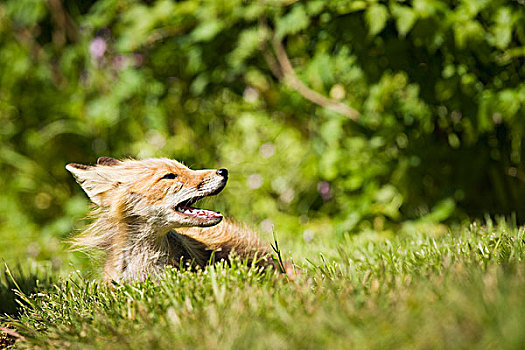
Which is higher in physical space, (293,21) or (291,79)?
(293,21)

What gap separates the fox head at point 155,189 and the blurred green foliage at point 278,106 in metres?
2.10

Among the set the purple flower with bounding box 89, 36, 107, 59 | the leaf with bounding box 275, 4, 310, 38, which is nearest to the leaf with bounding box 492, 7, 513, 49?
the leaf with bounding box 275, 4, 310, 38

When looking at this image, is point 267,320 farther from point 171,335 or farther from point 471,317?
point 471,317

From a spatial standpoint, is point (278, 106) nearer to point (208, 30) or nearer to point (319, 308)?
point (208, 30)

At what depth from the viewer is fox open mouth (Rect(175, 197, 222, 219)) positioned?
119 inches

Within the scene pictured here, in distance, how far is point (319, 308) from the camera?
87.0 inches

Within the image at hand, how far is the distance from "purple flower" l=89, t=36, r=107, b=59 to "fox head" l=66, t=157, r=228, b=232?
4041 millimetres

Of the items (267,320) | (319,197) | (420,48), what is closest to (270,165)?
(319,197)

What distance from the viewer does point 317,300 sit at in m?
2.40

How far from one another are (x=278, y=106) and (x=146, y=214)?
11.2ft

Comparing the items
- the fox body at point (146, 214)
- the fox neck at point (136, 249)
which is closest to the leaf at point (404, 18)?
the fox body at point (146, 214)

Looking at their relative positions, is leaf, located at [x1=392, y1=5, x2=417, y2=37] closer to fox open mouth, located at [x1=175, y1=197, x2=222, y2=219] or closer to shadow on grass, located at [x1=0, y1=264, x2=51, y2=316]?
fox open mouth, located at [x1=175, y1=197, x2=222, y2=219]

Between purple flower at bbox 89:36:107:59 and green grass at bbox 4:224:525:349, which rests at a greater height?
purple flower at bbox 89:36:107:59

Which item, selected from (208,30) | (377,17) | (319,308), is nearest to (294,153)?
(208,30)
